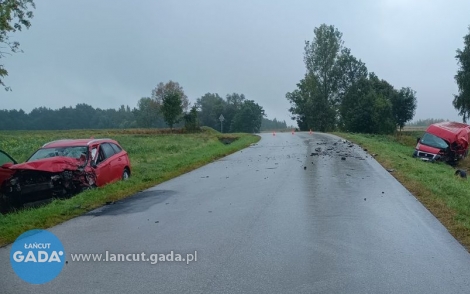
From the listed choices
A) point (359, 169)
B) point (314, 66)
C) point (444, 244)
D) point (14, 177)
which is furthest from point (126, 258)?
point (314, 66)

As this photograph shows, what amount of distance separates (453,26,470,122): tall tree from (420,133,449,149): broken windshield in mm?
31602

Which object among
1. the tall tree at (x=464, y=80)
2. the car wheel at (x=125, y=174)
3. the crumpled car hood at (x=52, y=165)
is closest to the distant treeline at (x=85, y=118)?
the tall tree at (x=464, y=80)

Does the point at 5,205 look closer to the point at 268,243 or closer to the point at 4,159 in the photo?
the point at 4,159

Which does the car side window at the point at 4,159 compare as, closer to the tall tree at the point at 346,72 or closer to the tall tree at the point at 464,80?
the tall tree at the point at 464,80

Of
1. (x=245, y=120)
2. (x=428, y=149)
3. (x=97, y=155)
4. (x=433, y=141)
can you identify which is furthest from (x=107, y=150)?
(x=245, y=120)

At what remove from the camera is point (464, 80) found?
54875 mm

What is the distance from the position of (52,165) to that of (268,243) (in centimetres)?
674

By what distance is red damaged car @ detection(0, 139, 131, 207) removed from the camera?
11.5m

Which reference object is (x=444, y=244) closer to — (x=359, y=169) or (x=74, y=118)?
(x=359, y=169)

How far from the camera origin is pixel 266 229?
8.13m

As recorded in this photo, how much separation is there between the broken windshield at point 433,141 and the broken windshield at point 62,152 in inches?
787

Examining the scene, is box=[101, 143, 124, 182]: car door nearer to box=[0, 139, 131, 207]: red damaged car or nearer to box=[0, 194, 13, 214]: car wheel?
box=[0, 139, 131, 207]: red damaged car

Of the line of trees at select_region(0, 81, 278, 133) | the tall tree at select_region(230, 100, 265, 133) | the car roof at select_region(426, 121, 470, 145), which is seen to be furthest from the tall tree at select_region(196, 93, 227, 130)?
the car roof at select_region(426, 121, 470, 145)

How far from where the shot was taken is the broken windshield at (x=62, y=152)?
13062 mm
